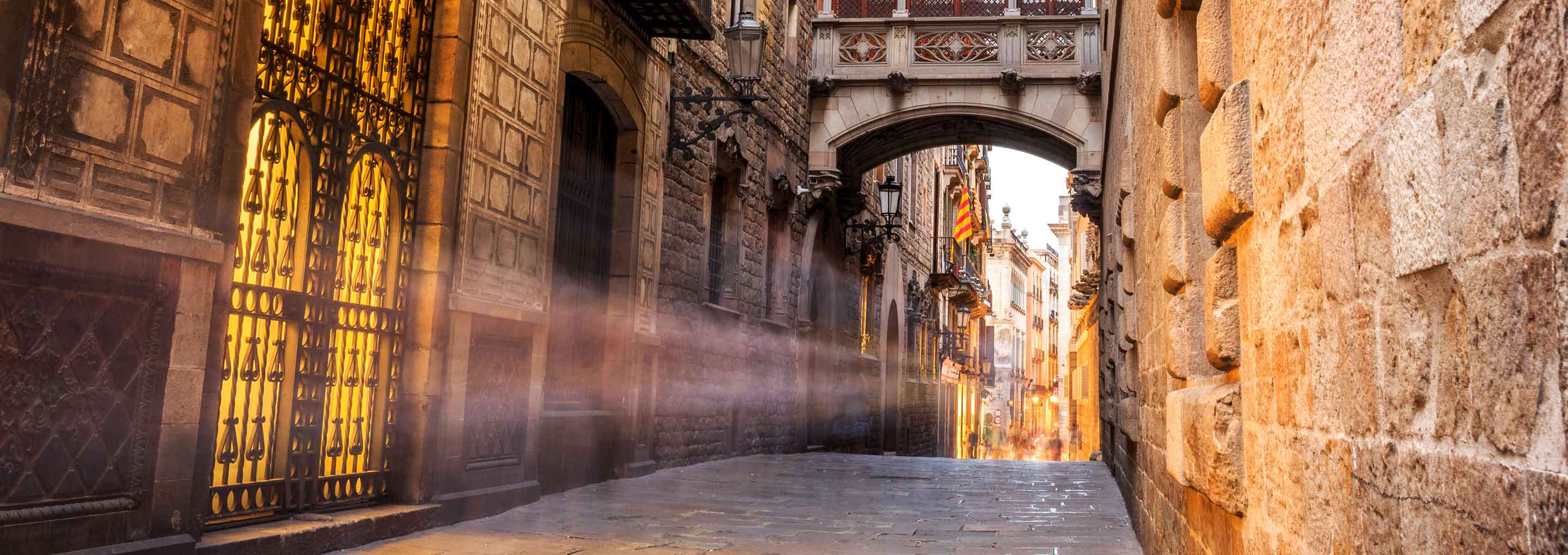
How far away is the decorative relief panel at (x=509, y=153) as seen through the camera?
7.18 meters

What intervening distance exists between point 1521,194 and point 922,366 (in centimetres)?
2769

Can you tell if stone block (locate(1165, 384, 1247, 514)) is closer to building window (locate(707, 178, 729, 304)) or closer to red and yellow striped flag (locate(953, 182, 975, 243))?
building window (locate(707, 178, 729, 304))

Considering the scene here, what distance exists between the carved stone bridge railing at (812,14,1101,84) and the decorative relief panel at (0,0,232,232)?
12497 mm

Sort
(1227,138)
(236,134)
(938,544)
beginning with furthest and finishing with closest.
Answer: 1. (938,544)
2. (236,134)
3. (1227,138)

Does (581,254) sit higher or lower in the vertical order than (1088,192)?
lower

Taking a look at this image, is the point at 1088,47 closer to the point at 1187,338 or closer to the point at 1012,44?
the point at 1012,44

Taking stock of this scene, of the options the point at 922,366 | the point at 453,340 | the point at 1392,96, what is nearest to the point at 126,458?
the point at 453,340

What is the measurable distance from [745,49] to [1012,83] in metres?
6.58

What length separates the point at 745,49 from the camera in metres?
10.8

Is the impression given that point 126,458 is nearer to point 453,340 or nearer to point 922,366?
point 453,340

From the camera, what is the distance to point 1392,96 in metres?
1.43

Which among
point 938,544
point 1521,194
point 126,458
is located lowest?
point 938,544

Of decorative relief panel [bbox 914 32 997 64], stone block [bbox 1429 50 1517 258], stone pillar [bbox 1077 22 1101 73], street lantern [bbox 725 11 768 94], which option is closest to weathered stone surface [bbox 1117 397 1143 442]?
street lantern [bbox 725 11 768 94]

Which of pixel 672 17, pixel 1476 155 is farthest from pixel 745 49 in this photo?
pixel 1476 155
